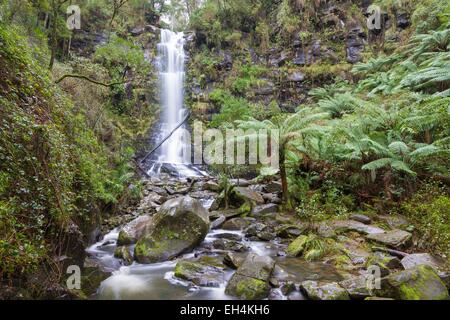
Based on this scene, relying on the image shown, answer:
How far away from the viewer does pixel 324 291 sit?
3.95 m

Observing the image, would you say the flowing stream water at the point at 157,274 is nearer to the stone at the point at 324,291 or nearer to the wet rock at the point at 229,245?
the wet rock at the point at 229,245

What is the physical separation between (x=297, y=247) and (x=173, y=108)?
43.9 ft

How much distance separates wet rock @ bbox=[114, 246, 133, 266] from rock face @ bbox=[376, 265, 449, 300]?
390 centimetres

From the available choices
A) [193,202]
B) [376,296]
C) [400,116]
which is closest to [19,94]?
[193,202]

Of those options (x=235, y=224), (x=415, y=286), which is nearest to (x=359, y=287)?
(x=415, y=286)

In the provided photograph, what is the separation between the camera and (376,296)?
378 centimetres

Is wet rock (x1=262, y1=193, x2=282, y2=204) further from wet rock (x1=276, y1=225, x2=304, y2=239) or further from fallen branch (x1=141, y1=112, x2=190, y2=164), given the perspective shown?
fallen branch (x1=141, y1=112, x2=190, y2=164)

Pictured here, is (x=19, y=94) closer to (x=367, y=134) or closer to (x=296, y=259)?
(x=296, y=259)

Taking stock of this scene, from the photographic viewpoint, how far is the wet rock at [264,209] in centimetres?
785

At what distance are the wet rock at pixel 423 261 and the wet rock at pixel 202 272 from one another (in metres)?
2.66

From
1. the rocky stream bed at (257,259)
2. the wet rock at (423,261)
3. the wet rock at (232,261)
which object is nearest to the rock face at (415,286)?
the rocky stream bed at (257,259)

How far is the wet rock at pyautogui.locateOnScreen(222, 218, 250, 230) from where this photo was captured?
7.11 meters
